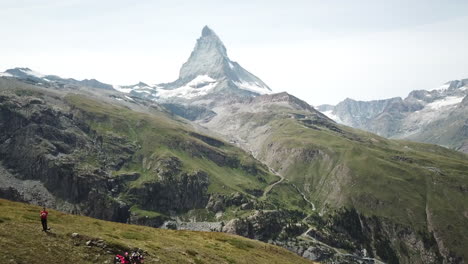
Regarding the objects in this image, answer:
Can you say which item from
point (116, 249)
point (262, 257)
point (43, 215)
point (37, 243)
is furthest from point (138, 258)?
point (262, 257)

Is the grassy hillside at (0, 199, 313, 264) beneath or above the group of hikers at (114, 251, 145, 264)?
beneath

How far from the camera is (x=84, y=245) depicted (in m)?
40.7

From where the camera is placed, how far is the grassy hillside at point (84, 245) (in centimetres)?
3622

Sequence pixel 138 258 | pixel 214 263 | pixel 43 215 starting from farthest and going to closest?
pixel 214 263 < pixel 43 215 < pixel 138 258

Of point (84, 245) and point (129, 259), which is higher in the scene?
point (129, 259)

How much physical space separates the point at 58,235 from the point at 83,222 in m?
14.8

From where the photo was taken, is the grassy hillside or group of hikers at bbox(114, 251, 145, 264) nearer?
group of hikers at bbox(114, 251, 145, 264)

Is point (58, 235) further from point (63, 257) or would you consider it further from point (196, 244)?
point (196, 244)

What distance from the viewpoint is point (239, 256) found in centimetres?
5944

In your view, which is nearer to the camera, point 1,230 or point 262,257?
point 1,230

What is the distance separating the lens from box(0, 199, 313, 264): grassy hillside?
36.2m

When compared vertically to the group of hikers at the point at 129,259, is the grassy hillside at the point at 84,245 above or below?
below

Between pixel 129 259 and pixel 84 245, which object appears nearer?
pixel 129 259

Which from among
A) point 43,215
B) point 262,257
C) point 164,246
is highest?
point 43,215
